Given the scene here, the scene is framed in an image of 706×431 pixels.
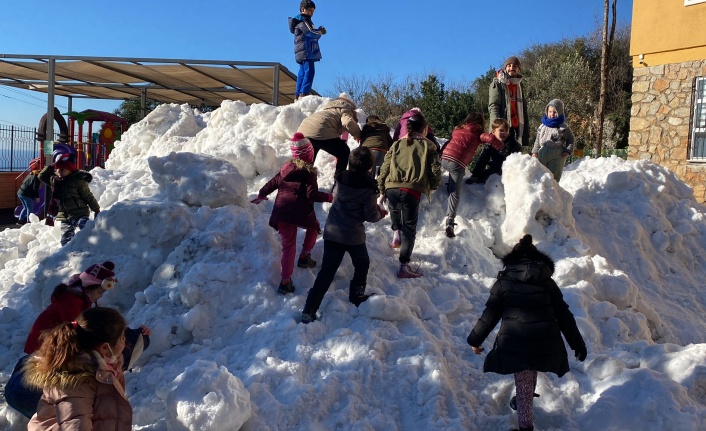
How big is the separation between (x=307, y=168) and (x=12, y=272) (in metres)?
3.70

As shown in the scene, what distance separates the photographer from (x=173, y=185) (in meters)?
5.71

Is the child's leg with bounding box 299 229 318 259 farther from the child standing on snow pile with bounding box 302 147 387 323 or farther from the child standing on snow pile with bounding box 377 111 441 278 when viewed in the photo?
the child standing on snow pile with bounding box 377 111 441 278

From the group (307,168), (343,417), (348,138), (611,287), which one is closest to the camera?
(343,417)

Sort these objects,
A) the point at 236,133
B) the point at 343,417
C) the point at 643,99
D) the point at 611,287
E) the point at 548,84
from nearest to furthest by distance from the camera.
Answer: the point at 343,417 → the point at 611,287 → the point at 236,133 → the point at 643,99 → the point at 548,84

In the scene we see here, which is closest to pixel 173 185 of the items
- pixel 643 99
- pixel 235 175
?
pixel 235 175

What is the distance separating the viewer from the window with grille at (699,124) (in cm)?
1224

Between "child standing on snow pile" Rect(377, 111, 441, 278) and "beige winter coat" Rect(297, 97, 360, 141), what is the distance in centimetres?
99

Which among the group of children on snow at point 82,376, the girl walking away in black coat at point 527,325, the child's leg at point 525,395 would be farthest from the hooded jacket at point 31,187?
the child's leg at point 525,395

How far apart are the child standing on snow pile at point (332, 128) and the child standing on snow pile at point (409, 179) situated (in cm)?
95

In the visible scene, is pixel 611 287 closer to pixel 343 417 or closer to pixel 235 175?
pixel 343 417

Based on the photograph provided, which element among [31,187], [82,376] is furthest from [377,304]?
[31,187]

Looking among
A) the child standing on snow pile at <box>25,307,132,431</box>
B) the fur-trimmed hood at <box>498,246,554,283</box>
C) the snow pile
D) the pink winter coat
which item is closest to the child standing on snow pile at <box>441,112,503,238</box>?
the pink winter coat

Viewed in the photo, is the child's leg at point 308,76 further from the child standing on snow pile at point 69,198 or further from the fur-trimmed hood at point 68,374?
the fur-trimmed hood at point 68,374

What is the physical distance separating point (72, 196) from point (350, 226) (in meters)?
3.29
